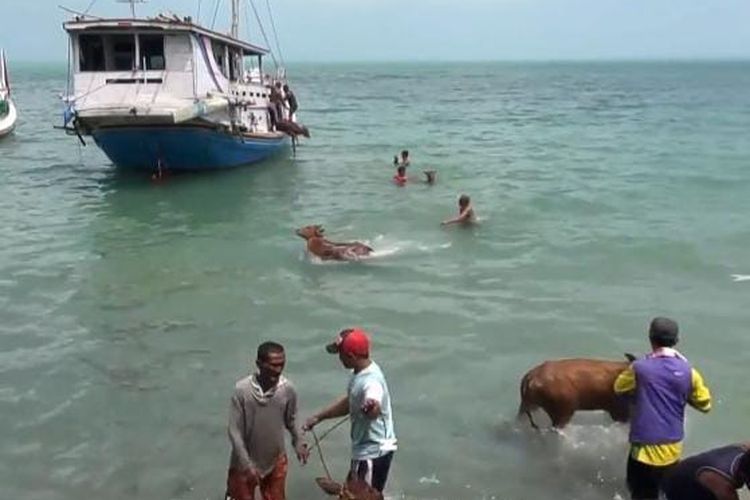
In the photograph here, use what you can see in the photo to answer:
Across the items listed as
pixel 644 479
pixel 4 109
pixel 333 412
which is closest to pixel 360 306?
pixel 333 412

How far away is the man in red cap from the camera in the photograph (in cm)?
610

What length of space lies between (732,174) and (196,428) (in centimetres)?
2226

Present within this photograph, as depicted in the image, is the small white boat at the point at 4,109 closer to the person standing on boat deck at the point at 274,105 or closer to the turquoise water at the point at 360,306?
the turquoise water at the point at 360,306

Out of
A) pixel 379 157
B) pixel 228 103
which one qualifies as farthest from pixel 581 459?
pixel 379 157

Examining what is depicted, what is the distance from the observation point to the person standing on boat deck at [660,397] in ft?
20.6

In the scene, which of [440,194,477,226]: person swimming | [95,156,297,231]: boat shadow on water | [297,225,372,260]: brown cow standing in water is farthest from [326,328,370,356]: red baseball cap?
[95,156,297,231]: boat shadow on water

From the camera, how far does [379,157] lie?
110 feet

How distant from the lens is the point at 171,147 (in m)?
25.8

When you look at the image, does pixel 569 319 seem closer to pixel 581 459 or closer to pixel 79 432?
pixel 581 459

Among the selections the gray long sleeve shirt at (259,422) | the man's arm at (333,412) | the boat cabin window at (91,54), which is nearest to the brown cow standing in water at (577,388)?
the man's arm at (333,412)

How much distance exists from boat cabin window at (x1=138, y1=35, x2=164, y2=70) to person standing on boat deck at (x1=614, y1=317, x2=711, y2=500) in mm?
21224

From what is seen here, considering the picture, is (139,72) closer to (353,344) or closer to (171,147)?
(171,147)

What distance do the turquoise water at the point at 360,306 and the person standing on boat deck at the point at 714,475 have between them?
2527 millimetres

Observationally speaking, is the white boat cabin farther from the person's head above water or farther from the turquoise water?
the person's head above water
